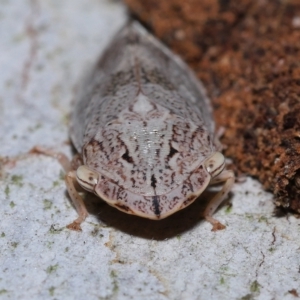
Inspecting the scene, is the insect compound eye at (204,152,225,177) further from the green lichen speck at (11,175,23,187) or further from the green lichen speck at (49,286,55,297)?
the green lichen speck at (11,175,23,187)

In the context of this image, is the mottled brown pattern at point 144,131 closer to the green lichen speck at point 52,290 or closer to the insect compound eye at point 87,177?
the insect compound eye at point 87,177

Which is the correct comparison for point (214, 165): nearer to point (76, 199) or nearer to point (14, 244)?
point (76, 199)

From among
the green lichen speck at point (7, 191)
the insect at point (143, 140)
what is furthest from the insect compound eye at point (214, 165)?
the green lichen speck at point (7, 191)

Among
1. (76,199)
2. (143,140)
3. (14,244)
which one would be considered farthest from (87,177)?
(14,244)

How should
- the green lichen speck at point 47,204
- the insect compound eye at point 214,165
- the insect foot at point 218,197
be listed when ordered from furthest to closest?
the green lichen speck at point 47,204 → the insect foot at point 218,197 → the insect compound eye at point 214,165

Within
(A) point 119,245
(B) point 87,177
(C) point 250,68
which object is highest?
(C) point 250,68

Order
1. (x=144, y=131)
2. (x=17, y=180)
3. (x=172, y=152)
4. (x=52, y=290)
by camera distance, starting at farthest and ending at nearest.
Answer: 1. (x=17, y=180)
2. (x=144, y=131)
3. (x=172, y=152)
4. (x=52, y=290)

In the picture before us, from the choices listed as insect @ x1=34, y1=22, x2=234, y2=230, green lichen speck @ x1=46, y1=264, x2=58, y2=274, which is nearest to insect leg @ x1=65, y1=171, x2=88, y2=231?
insect @ x1=34, y1=22, x2=234, y2=230

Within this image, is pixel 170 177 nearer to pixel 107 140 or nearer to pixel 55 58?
pixel 107 140
